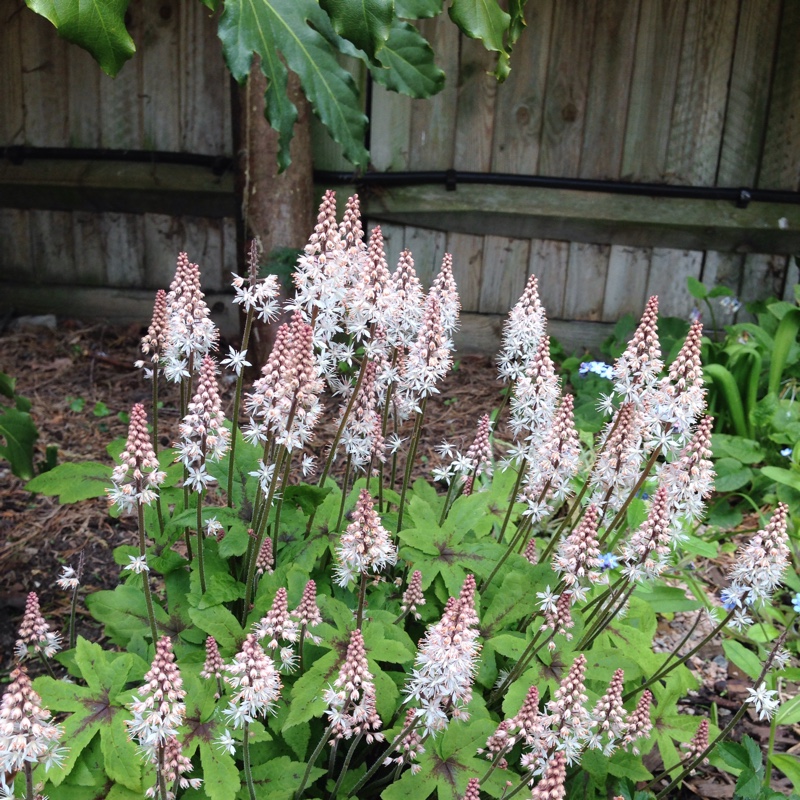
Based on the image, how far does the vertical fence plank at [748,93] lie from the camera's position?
16.6 feet

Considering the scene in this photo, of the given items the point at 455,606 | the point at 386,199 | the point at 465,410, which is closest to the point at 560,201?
the point at 386,199

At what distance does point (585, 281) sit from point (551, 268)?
9.2 inches

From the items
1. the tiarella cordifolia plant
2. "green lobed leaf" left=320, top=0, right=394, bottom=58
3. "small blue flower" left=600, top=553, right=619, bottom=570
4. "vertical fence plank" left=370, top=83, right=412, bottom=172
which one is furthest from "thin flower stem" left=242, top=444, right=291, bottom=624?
"vertical fence plank" left=370, top=83, right=412, bottom=172

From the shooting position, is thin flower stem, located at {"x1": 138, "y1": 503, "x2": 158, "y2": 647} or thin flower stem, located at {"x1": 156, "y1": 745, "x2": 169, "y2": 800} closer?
thin flower stem, located at {"x1": 156, "y1": 745, "x2": 169, "y2": 800}

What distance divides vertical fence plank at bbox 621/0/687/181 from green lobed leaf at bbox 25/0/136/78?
14.5ft

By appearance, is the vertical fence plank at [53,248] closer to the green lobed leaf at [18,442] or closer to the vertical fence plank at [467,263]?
the vertical fence plank at [467,263]

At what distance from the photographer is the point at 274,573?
2.25 meters

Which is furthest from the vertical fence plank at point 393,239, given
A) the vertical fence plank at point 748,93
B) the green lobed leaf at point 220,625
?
the green lobed leaf at point 220,625

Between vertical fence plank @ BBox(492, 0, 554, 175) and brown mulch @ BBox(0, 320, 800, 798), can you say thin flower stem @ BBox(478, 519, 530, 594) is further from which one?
vertical fence plank @ BBox(492, 0, 554, 175)

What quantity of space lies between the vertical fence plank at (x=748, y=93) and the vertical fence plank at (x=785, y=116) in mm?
41

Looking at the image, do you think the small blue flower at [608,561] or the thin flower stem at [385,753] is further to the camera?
the small blue flower at [608,561]

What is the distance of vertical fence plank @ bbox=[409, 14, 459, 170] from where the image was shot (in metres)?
5.19

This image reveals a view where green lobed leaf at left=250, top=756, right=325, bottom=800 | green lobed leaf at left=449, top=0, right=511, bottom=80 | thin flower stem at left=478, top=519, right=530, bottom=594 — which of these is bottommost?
green lobed leaf at left=250, top=756, right=325, bottom=800

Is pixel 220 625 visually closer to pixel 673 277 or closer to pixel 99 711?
pixel 99 711
